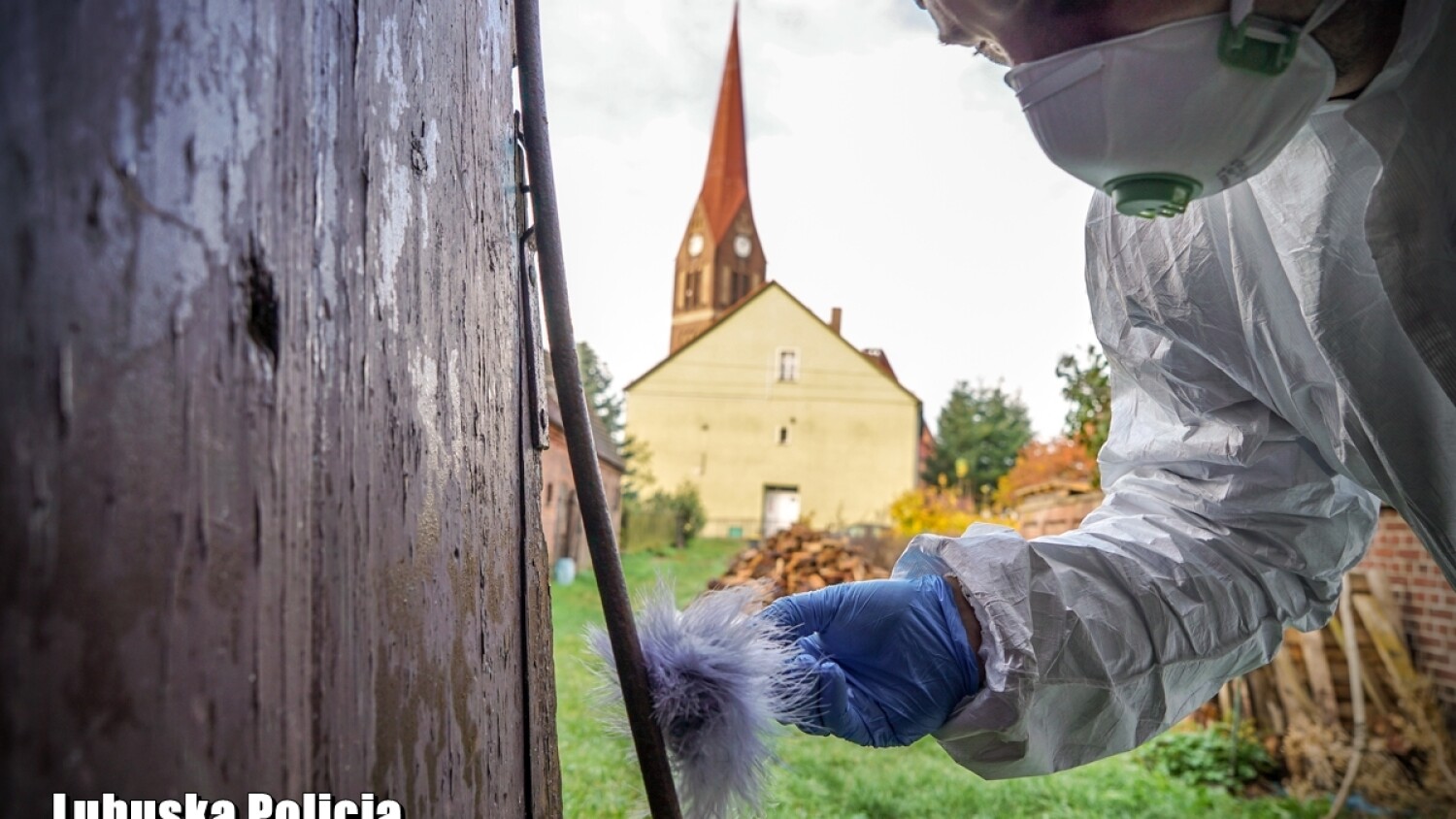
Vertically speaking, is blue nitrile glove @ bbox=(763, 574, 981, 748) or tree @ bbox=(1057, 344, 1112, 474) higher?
tree @ bbox=(1057, 344, 1112, 474)

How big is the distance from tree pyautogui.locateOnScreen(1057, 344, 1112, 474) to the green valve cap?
17.9 ft

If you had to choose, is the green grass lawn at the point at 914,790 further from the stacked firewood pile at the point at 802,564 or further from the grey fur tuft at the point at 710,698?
the grey fur tuft at the point at 710,698

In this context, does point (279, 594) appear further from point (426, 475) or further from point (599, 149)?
point (599, 149)

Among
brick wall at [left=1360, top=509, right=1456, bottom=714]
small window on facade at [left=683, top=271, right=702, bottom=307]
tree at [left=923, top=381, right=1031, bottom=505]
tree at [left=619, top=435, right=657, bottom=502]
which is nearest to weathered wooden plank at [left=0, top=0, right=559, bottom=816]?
Answer: brick wall at [left=1360, top=509, right=1456, bottom=714]

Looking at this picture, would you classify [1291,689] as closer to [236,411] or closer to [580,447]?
[580,447]

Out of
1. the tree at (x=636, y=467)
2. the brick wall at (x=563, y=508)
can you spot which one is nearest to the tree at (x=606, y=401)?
the tree at (x=636, y=467)

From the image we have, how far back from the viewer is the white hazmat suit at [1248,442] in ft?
3.10

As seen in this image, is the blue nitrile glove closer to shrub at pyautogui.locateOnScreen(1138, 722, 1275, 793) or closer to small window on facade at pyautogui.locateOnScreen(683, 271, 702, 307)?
shrub at pyautogui.locateOnScreen(1138, 722, 1275, 793)

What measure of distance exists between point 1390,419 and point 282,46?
1.14 metres

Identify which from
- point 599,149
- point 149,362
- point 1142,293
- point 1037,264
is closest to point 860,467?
point 1037,264

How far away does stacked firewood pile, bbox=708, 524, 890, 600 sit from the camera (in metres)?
6.62

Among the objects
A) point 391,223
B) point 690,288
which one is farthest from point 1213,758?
point 690,288

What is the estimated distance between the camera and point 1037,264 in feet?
40.3

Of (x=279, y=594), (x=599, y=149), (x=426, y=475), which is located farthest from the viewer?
(x=599, y=149)
